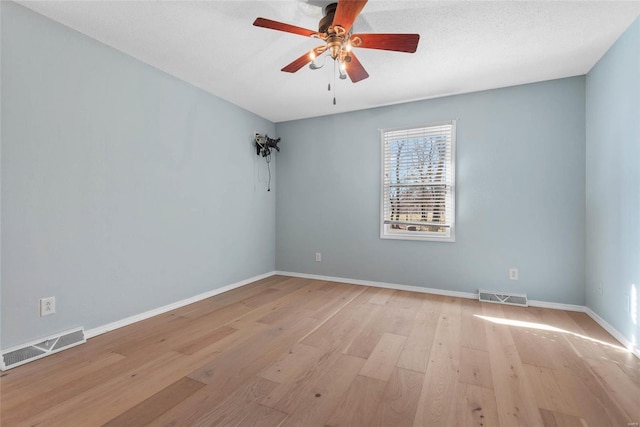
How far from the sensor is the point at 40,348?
79.7 inches

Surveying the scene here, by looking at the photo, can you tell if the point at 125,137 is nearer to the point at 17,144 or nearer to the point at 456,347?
the point at 17,144

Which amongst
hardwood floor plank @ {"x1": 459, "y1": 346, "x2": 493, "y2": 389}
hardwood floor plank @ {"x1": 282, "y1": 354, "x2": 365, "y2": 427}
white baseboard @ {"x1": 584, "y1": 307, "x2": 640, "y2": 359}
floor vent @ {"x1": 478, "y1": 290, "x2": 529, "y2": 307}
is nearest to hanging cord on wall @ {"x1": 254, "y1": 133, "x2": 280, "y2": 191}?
hardwood floor plank @ {"x1": 282, "y1": 354, "x2": 365, "y2": 427}

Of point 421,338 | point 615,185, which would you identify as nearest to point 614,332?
point 615,185

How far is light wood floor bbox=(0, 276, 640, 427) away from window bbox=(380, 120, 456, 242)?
1.17 meters

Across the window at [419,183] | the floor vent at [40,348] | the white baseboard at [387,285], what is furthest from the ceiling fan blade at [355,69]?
the floor vent at [40,348]

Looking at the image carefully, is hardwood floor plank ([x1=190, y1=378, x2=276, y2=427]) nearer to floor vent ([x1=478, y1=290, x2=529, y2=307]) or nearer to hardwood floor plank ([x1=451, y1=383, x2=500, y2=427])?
hardwood floor plank ([x1=451, y1=383, x2=500, y2=427])

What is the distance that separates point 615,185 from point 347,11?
8.80 ft

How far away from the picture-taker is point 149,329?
251cm

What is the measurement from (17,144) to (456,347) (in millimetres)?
3562

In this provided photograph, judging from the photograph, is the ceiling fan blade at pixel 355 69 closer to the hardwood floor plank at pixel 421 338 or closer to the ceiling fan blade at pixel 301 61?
the ceiling fan blade at pixel 301 61

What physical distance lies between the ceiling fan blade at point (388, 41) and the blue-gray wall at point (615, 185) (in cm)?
180

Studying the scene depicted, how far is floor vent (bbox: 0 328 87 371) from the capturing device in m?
1.88

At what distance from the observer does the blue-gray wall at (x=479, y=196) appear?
3031 millimetres

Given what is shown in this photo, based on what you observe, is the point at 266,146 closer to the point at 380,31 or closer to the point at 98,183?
the point at 98,183
